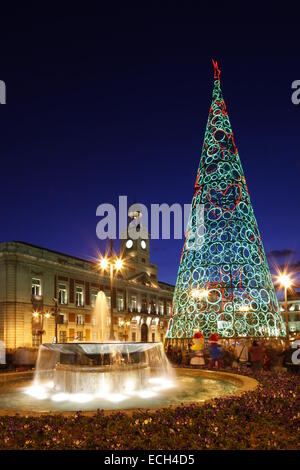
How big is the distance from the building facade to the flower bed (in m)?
24.9

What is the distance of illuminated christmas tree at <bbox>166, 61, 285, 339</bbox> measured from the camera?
803 inches

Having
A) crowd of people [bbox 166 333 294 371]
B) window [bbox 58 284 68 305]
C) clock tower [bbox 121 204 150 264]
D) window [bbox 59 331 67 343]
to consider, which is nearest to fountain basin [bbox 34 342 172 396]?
crowd of people [bbox 166 333 294 371]

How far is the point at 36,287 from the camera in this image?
156ft

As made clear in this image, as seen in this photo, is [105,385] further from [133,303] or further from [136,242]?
[136,242]

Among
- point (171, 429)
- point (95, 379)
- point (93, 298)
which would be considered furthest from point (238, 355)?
point (93, 298)

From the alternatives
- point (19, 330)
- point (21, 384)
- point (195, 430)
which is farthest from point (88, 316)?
point (195, 430)

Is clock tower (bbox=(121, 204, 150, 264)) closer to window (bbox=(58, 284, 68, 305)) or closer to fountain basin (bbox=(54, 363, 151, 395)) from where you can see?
window (bbox=(58, 284, 68, 305))

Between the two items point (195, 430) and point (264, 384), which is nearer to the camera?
point (195, 430)

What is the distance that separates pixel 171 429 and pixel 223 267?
538 inches

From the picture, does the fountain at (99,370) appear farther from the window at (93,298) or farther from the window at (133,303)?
the window at (133,303)
